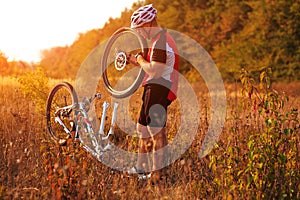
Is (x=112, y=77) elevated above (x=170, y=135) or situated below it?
above

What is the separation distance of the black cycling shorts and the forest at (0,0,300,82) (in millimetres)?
17548

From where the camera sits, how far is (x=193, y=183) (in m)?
5.20

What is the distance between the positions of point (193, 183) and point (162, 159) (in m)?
0.63

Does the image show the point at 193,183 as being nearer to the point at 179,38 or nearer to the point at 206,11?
the point at 179,38

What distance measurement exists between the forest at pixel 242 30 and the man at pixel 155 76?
1748cm

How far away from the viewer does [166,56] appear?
5223mm

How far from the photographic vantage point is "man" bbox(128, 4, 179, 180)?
5.24 metres

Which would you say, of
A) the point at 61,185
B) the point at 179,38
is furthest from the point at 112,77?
the point at 179,38

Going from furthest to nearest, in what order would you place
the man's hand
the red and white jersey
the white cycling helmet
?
1. the man's hand
2. the white cycling helmet
3. the red and white jersey

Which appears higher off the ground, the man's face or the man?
the man's face

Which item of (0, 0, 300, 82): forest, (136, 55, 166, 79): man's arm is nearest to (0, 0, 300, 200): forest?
(136, 55, 166, 79): man's arm

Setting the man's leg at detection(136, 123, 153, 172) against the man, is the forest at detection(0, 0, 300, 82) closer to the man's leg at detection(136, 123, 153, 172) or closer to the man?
the man's leg at detection(136, 123, 153, 172)

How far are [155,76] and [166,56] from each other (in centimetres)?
26

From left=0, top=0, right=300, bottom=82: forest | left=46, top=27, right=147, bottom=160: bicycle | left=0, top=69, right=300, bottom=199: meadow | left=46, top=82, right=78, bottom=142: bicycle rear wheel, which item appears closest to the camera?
left=0, top=69, right=300, bottom=199: meadow
